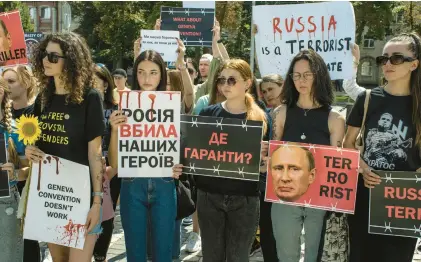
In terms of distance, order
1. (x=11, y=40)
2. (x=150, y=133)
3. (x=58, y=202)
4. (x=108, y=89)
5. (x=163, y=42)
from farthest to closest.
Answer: (x=163, y=42) < (x=11, y=40) < (x=108, y=89) < (x=150, y=133) < (x=58, y=202)

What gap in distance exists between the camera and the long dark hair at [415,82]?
136 inches

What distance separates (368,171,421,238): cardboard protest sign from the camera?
3.47m

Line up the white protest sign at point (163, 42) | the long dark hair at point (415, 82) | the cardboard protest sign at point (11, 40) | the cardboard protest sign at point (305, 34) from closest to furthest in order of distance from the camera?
→ the long dark hair at point (415, 82) → the cardboard protest sign at point (305, 34) → the cardboard protest sign at point (11, 40) → the white protest sign at point (163, 42)

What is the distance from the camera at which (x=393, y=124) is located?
138 inches

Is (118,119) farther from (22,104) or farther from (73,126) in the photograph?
(22,104)

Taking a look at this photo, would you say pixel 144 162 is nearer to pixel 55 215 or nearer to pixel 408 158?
pixel 55 215

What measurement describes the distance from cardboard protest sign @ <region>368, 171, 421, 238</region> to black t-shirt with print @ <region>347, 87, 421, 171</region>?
Result: 0.10 m

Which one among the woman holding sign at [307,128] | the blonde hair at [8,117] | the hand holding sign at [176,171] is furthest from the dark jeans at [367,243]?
the blonde hair at [8,117]

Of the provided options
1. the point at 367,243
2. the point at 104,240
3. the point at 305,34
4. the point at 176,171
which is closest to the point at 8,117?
the point at 176,171

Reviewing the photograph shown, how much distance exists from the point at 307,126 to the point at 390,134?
60 cm

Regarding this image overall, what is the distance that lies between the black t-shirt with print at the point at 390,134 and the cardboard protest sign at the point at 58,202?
2.13m

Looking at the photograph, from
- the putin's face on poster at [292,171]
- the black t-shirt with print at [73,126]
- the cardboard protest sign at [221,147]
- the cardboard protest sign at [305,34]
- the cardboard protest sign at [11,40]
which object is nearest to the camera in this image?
the black t-shirt with print at [73,126]

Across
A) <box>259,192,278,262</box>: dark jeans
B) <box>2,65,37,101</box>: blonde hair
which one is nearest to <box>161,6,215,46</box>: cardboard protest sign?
<box>2,65,37,101</box>: blonde hair

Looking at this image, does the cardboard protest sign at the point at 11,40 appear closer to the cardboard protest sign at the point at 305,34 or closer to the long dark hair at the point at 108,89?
the long dark hair at the point at 108,89
